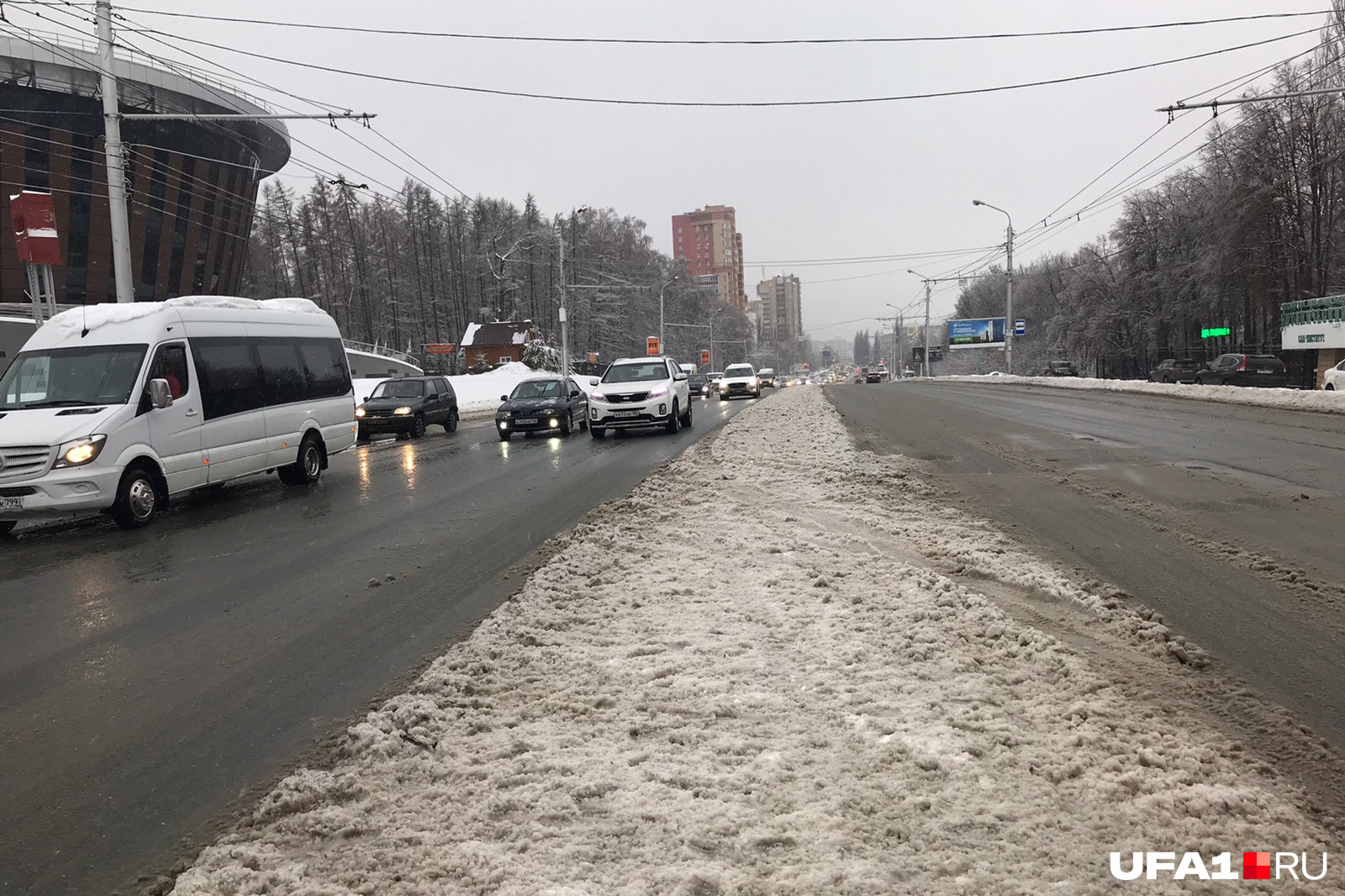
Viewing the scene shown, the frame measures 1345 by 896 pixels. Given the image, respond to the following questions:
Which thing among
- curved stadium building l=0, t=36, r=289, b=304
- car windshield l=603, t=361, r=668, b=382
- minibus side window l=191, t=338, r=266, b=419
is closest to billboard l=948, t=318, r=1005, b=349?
curved stadium building l=0, t=36, r=289, b=304

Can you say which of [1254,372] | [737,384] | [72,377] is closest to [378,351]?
[737,384]

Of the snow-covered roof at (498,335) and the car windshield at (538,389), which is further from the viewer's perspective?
the snow-covered roof at (498,335)

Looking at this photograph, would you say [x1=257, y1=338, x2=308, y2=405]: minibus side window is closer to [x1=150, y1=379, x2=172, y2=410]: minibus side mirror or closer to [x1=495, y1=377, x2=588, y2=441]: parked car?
[x1=150, y1=379, x2=172, y2=410]: minibus side mirror

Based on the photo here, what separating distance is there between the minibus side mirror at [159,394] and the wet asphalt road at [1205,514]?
9.48 m

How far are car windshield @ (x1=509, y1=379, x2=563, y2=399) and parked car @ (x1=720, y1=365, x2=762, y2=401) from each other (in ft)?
67.7

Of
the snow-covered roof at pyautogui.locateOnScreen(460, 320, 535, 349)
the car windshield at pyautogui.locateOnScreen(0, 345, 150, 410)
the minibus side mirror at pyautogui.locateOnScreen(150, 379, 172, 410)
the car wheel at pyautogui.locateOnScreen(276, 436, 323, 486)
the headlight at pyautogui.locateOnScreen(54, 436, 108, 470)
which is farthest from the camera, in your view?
the snow-covered roof at pyautogui.locateOnScreen(460, 320, 535, 349)

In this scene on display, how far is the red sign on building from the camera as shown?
723 inches

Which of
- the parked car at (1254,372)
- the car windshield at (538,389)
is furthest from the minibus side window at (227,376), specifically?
the parked car at (1254,372)

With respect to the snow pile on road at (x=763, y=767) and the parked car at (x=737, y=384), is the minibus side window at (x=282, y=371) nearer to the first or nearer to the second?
the snow pile on road at (x=763, y=767)

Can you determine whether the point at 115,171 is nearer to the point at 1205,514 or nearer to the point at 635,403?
the point at 635,403

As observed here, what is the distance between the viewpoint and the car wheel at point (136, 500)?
9281mm

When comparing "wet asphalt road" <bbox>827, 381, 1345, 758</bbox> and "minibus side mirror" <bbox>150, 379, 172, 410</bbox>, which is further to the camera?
"minibus side mirror" <bbox>150, 379, 172, 410</bbox>

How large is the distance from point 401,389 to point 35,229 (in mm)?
8927

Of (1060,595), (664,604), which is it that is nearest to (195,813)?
(664,604)
